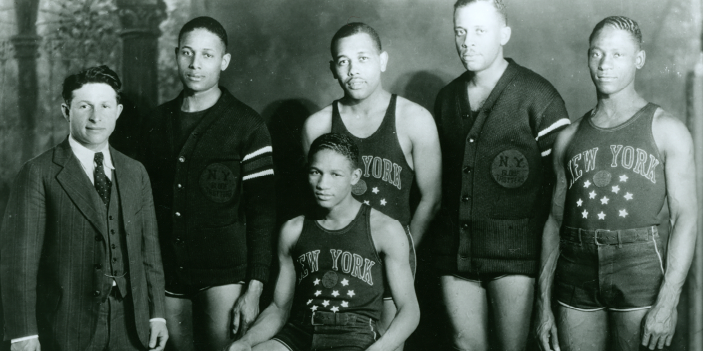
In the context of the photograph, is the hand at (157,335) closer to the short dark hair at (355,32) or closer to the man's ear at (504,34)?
the short dark hair at (355,32)

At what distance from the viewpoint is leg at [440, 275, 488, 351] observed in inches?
95.0

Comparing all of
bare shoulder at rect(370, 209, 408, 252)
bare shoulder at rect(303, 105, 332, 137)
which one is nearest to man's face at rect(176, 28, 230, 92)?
bare shoulder at rect(303, 105, 332, 137)

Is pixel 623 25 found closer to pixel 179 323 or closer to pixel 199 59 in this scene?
pixel 199 59

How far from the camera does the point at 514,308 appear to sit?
7.73 ft

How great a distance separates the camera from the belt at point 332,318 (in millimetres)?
2143

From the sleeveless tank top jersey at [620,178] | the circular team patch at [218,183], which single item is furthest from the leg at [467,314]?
the circular team patch at [218,183]

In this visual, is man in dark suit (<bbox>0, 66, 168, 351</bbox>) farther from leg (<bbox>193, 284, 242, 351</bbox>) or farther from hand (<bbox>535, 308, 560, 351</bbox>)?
hand (<bbox>535, 308, 560, 351</bbox>)

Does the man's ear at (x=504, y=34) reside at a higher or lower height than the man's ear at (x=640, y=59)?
higher

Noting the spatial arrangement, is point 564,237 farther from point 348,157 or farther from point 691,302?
point 348,157

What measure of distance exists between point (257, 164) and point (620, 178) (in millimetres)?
1386

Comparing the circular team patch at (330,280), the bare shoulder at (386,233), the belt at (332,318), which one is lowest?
the belt at (332,318)

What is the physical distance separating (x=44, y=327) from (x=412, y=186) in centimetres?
147

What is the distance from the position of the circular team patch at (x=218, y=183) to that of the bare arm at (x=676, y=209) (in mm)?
1603

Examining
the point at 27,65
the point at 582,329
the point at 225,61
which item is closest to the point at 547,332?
the point at 582,329
